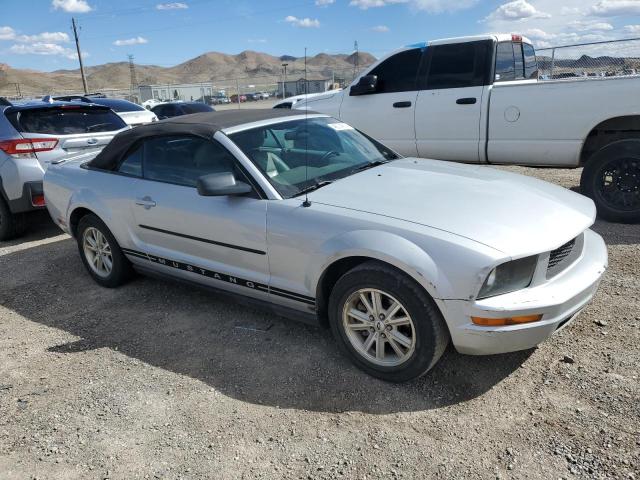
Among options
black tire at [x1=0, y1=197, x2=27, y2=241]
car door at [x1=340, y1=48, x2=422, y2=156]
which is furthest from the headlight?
black tire at [x1=0, y1=197, x2=27, y2=241]

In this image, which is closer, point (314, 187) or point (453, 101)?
point (314, 187)

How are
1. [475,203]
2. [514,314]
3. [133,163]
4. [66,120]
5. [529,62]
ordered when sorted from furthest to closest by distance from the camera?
[529,62]
[66,120]
[133,163]
[475,203]
[514,314]

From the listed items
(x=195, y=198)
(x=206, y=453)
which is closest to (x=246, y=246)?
(x=195, y=198)

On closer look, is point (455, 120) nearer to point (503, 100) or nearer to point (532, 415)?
point (503, 100)

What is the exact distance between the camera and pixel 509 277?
2.65m

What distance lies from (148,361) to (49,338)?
102 cm

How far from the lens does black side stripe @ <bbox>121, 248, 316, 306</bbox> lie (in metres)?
3.27

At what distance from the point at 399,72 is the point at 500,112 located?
5.08 ft

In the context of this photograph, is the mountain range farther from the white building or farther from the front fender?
the front fender

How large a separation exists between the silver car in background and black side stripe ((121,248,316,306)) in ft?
8.21

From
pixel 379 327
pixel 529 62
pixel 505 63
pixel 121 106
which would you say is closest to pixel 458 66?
pixel 505 63

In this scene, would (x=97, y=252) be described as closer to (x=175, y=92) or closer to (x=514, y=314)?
(x=514, y=314)

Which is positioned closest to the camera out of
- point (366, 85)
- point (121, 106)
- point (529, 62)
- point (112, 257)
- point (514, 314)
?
point (514, 314)

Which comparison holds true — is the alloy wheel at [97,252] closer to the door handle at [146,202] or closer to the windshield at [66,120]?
the door handle at [146,202]
